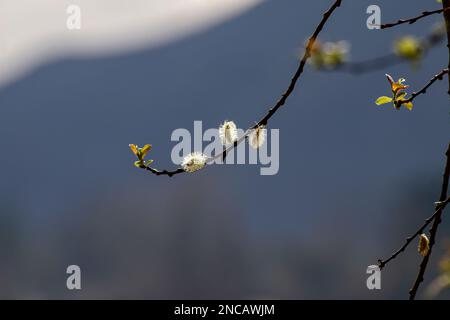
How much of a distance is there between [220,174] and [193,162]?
70042 mm

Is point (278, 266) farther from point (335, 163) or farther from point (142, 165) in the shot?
point (142, 165)

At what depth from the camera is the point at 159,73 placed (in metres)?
109

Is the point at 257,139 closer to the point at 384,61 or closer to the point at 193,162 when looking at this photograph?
the point at 193,162

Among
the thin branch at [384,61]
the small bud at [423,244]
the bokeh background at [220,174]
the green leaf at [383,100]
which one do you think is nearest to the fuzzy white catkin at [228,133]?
the thin branch at [384,61]

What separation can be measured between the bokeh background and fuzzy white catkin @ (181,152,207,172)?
122 ft

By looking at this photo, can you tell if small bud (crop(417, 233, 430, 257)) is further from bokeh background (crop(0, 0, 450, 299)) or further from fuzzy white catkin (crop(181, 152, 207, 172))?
bokeh background (crop(0, 0, 450, 299))

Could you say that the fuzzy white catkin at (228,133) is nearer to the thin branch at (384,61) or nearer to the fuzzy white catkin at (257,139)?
the fuzzy white catkin at (257,139)

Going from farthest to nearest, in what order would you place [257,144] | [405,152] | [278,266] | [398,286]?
[405,152], [278,266], [398,286], [257,144]

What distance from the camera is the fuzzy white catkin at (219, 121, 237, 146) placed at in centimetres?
292

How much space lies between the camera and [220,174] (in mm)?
72812

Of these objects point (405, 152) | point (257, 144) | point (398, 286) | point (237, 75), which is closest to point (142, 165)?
point (257, 144)

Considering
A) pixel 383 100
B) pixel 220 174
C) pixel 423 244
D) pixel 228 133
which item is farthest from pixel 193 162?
pixel 220 174

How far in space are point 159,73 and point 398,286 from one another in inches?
2572

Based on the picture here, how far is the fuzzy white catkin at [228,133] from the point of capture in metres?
2.92
